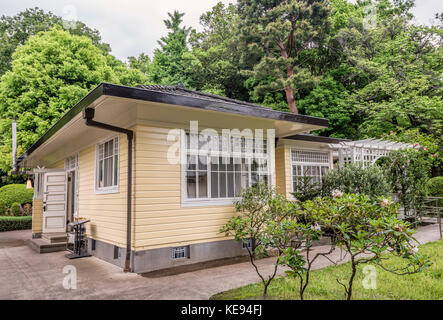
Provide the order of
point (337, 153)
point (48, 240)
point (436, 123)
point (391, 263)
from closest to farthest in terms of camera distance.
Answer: point (391, 263) → point (48, 240) → point (337, 153) → point (436, 123)

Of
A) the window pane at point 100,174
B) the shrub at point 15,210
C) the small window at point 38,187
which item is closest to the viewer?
the window pane at point 100,174

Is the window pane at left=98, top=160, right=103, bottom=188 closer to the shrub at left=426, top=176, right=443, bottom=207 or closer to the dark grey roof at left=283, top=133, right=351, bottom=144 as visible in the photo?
the dark grey roof at left=283, top=133, right=351, bottom=144

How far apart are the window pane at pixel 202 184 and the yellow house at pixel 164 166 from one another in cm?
2

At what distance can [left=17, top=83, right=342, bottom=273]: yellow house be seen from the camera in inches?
203

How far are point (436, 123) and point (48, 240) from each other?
15.7 meters

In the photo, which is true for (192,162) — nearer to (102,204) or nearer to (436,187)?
(102,204)

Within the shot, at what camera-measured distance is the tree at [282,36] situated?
16828 mm

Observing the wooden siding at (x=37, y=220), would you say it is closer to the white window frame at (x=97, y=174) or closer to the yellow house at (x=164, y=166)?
the yellow house at (x=164, y=166)

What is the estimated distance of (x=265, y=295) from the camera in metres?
3.67

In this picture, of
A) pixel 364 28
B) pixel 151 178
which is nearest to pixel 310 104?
pixel 364 28

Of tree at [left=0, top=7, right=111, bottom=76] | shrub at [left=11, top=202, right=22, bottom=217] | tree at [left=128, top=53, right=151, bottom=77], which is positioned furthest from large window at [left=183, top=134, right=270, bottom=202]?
tree at [left=0, top=7, right=111, bottom=76]

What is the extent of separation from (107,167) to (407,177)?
30.1 ft

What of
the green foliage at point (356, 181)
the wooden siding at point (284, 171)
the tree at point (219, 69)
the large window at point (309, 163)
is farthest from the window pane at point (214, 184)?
the tree at point (219, 69)
